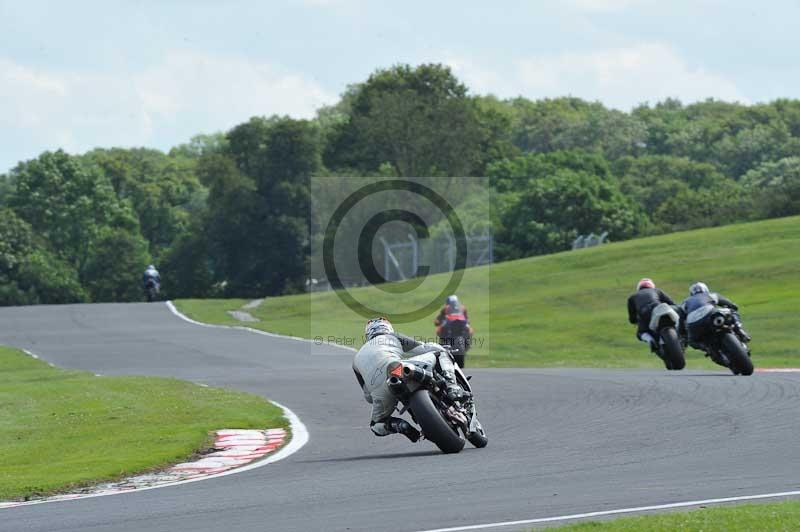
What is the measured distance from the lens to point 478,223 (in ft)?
249

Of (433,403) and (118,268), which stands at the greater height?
(118,268)

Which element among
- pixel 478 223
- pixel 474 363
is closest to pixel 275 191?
pixel 478 223

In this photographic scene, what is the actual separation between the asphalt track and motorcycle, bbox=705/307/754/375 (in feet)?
1.56

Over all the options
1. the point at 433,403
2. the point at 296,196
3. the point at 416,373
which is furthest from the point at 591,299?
the point at 296,196

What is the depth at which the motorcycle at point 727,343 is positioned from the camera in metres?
21.2

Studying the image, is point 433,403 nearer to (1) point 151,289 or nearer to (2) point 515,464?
(2) point 515,464

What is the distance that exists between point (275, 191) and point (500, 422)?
2957 inches

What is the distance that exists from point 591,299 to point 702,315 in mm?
25345

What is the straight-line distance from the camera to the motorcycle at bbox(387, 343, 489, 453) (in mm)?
13031

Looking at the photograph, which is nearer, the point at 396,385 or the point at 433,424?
the point at 433,424

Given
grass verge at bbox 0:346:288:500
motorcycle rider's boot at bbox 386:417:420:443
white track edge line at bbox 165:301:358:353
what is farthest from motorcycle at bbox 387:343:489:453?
white track edge line at bbox 165:301:358:353

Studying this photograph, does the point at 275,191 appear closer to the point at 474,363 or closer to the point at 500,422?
the point at 474,363

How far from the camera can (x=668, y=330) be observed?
23641 millimetres

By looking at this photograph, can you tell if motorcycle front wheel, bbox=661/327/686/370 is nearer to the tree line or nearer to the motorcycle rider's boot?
the motorcycle rider's boot
